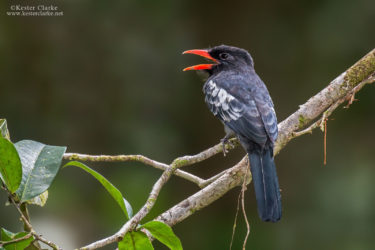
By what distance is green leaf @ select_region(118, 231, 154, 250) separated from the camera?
209 cm

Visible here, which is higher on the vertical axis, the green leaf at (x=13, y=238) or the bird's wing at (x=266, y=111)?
the bird's wing at (x=266, y=111)

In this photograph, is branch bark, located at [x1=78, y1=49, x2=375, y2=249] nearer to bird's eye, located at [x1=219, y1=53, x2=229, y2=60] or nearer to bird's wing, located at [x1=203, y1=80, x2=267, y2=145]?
bird's wing, located at [x1=203, y1=80, x2=267, y2=145]

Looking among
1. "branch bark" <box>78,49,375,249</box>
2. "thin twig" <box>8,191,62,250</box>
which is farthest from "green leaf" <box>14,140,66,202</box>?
"branch bark" <box>78,49,375,249</box>

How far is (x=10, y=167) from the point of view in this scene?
78.2 inches

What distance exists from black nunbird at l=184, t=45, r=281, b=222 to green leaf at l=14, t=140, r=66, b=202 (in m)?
1.18

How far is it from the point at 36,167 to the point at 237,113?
6.17 ft

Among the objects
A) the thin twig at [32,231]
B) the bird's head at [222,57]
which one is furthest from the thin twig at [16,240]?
the bird's head at [222,57]

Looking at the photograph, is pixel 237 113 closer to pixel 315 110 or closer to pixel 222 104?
pixel 222 104

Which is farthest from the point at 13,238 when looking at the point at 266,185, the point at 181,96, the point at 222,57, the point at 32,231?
the point at 181,96

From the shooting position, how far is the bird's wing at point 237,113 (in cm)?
351

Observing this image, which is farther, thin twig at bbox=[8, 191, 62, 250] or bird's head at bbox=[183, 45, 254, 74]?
bird's head at bbox=[183, 45, 254, 74]

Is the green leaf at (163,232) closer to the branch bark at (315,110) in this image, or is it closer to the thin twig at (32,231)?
the thin twig at (32,231)

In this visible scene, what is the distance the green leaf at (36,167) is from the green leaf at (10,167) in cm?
7

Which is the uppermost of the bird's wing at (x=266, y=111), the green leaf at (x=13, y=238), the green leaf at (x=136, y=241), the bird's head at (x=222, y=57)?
the bird's head at (x=222, y=57)
